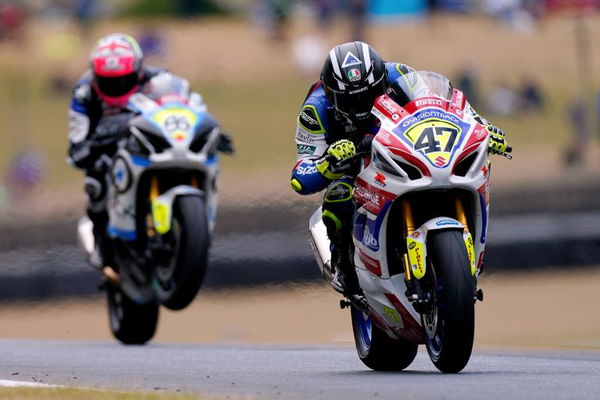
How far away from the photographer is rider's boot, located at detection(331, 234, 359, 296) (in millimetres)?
8305

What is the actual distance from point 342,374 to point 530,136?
46.3ft

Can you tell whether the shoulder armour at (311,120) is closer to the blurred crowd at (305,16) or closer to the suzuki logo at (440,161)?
the suzuki logo at (440,161)

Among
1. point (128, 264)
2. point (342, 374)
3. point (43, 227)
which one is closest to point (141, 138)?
point (128, 264)

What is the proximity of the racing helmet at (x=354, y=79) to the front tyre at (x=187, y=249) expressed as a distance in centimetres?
292

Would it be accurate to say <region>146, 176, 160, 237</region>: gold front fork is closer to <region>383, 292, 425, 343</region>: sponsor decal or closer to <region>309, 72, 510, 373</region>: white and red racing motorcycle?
<region>309, 72, 510, 373</region>: white and red racing motorcycle

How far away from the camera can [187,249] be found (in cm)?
1069

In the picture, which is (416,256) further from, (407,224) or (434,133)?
(434,133)

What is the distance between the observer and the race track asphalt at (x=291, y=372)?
668 centimetres

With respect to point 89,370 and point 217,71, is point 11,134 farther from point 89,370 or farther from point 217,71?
point 89,370

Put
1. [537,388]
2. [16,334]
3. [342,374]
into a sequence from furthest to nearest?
[16,334]
[342,374]
[537,388]

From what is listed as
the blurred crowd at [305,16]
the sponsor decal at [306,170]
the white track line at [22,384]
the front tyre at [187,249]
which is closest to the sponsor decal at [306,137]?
the sponsor decal at [306,170]

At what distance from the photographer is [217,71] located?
22.8 m

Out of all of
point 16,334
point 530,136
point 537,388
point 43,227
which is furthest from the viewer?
point 530,136

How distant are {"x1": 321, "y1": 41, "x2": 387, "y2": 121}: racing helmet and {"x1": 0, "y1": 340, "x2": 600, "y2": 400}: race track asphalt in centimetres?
132
